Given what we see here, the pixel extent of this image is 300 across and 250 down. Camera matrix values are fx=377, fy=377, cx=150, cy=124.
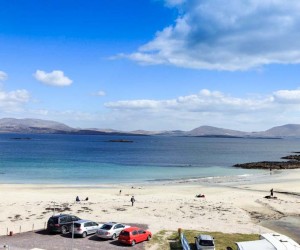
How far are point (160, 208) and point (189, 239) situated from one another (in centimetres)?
1473

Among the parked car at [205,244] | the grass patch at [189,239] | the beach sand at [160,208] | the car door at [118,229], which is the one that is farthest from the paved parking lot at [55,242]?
the parked car at [205,244]

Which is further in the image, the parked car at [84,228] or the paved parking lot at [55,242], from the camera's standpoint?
the parked car at [84,228]

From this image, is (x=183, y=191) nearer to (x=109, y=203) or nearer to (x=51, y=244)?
(x=109, y=203)

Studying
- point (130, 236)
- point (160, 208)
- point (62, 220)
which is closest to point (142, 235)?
point (130, 236)

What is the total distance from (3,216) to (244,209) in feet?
93.8

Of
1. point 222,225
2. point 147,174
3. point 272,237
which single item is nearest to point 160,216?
point 222,225

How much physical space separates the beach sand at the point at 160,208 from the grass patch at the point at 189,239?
6.25ft

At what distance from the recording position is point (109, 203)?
4897cm

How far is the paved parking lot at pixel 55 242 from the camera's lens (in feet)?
93.1

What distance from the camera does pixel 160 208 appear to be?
46062 millimetres

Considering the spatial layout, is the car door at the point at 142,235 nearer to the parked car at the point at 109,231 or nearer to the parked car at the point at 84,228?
the parked car at the point at 109,231

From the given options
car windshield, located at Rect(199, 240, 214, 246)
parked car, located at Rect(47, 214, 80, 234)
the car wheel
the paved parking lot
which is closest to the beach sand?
parked car, located at Rect(47, 214, 80, 234)

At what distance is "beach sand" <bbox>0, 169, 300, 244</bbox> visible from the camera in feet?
124

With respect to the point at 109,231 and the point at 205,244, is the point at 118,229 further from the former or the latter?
the point at 205,244
